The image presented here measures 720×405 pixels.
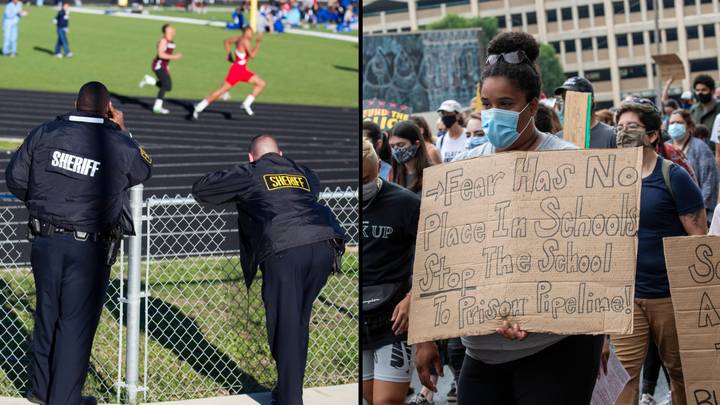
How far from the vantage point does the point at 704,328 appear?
4.80 metres

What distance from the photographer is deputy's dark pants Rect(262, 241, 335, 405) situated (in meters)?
6.88

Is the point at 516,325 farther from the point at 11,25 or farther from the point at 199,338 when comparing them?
the point at 11,25

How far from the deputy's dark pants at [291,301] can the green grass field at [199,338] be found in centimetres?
84

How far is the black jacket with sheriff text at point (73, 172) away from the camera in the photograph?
638 centimetres

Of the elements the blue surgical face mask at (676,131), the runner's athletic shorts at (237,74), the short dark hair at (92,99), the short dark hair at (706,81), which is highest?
the runner's athletic shorts at (237,74)

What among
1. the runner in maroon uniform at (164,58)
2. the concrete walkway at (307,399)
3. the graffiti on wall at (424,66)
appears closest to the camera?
the concrete walkway at (307,399)

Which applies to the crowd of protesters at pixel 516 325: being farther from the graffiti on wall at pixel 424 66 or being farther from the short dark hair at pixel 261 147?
the graffiti on wall at pixel 424 66

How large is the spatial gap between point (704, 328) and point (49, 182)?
11.4 ft

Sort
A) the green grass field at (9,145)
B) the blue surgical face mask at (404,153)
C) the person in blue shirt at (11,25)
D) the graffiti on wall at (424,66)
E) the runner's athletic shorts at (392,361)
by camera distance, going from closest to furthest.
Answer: the runner's athletic shorts at (392,361)
the blue surgical face mask at (404,153)
the green grass field at (9,145)
the graffiti on wall at (424,66)
the person in blue shirt at (11,25)

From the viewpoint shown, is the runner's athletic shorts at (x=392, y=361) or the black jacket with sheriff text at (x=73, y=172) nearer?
the runner's athletic shorts at (x=392, y=361)

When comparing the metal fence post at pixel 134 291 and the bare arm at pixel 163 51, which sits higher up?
the bare arm at pixel 163 51

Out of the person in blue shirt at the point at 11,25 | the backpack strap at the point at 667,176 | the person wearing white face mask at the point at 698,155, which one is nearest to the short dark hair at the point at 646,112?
the backpack strap at the point at 667,176

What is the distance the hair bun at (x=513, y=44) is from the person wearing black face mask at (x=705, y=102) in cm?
812

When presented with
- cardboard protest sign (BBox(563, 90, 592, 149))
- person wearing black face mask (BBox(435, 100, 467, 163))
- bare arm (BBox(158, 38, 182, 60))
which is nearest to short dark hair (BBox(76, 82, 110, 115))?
cardboard protest sign (BBox(563, 90, 592, 149))
